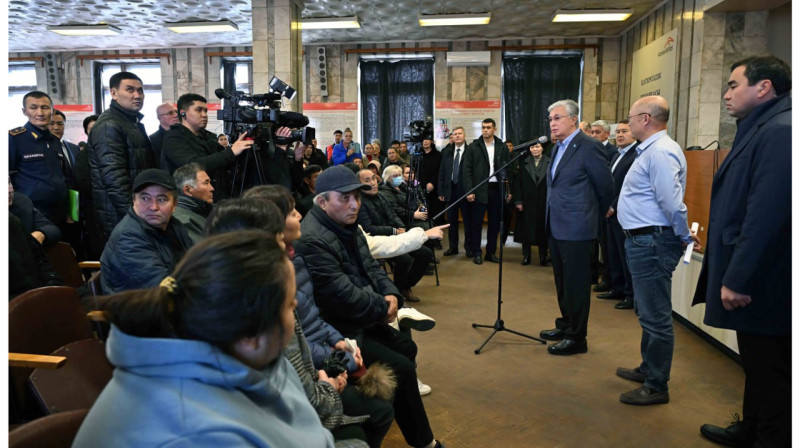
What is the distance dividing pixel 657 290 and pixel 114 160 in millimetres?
2911

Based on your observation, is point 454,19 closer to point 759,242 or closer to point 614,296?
point 614,296

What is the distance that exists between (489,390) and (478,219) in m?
3.63

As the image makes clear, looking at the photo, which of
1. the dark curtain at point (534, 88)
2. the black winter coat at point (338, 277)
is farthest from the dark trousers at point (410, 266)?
the dark curtain at point (534, 88)

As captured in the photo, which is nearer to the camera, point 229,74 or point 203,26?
point 203,26

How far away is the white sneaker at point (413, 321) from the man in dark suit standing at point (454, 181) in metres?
3.97

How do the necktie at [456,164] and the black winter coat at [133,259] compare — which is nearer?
the black winter coat at [133,259]

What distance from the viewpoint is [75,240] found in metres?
3.89

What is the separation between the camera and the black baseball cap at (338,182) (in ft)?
7.31

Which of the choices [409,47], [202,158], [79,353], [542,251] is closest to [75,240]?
[202,158]

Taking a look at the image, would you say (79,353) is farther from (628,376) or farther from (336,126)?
(336,126)

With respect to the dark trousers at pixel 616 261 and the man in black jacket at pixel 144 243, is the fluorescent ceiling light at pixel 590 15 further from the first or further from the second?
the man in black jacket at pixel 144 243

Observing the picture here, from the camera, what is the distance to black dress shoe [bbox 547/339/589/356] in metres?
3.27

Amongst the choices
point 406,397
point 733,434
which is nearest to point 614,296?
point 733,434

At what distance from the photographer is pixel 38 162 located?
346 cm
